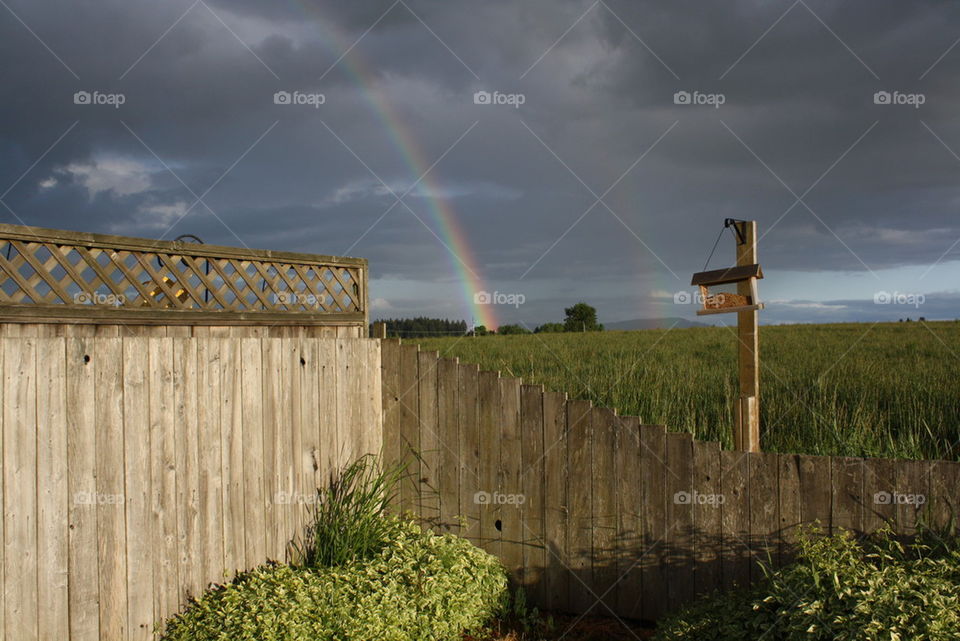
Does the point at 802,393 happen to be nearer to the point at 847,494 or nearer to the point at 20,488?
the point at 847,494

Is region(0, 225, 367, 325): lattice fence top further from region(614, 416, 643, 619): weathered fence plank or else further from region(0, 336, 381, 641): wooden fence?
region(614, 416, 643, 619): weathered fence plank

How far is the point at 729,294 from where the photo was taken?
509 cm

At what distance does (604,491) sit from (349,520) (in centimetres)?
207

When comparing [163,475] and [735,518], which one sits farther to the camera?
[735,518]

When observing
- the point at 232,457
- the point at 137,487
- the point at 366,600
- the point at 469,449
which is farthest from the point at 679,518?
the point at 137,487

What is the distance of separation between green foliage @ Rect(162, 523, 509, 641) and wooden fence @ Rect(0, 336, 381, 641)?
35cm

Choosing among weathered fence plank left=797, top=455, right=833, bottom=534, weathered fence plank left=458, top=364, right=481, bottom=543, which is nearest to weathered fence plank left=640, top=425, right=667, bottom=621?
weathered fence plank left=797, top=455, right=833, bottom=534

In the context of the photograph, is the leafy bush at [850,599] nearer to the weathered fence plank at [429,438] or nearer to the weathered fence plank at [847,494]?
the weathered fence plank at [847,494]

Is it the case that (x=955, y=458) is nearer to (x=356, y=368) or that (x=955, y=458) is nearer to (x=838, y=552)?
(x=838, y=552)

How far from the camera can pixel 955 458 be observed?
6.36 m

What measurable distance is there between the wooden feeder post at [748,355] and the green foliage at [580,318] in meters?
22.1

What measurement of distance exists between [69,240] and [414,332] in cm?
390

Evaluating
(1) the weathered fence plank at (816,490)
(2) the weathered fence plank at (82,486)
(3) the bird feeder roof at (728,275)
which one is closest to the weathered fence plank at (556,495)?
(3) the bird feeder roof at (728,275)

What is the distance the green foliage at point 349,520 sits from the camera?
5.27m
